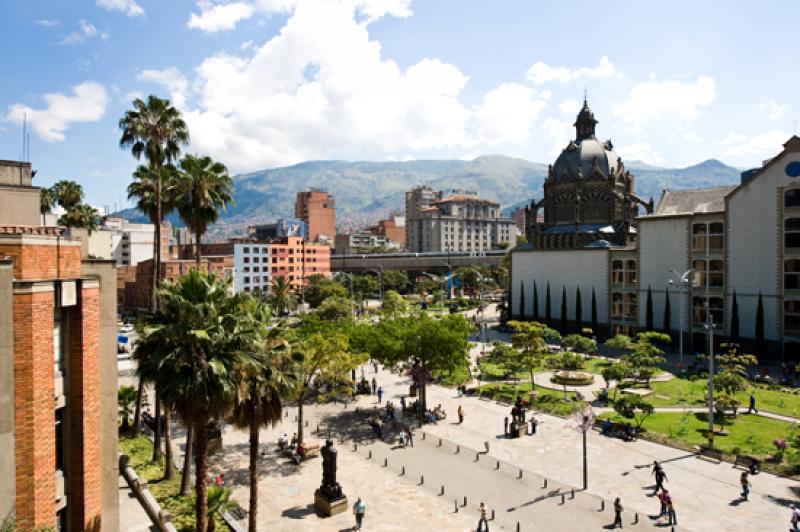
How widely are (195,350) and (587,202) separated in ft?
270

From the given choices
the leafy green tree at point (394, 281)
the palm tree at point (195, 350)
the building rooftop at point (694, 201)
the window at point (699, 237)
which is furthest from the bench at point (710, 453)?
the leafy green tree at point (394, 281)

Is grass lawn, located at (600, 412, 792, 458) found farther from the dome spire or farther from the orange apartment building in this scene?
the dome spire

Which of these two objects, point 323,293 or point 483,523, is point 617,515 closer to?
point 483,523

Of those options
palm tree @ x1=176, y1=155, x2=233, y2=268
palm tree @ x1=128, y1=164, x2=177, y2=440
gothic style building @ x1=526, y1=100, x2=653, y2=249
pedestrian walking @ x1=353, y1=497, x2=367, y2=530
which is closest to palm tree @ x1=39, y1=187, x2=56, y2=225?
palm tree @ x1=128, y1=164, x2=177, y2=440

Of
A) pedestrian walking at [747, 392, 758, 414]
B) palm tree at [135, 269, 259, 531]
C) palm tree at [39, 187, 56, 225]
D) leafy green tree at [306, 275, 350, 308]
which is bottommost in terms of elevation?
pedestrian walking at [747, 392, 758, 414]

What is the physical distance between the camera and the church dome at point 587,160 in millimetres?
87375

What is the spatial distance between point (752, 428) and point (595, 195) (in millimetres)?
57901

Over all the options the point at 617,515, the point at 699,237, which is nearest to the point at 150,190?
the point at 617,515

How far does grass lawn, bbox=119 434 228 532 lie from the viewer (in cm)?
2222

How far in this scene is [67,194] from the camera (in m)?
52.0

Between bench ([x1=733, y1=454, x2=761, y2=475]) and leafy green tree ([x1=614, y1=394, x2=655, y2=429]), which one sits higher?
leafy green tree ([x1=614, y1=394, x2=655, y2=429])

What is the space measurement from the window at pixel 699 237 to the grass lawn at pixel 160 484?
60.9 meters

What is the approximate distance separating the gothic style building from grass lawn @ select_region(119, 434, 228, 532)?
69.4m

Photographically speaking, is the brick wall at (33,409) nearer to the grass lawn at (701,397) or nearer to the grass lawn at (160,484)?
the grass lawn at (160,484)
